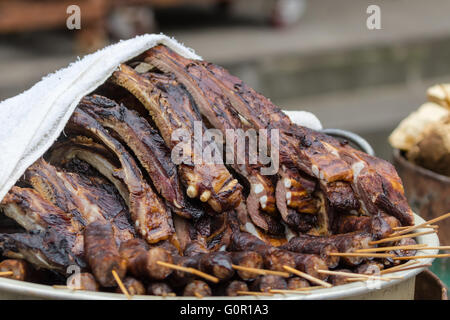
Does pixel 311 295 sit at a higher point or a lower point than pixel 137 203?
lower

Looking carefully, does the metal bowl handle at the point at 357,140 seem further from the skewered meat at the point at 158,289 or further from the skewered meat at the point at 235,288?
the skewered meat at the point at 158,289

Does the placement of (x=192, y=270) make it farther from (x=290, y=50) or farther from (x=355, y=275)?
(x=290, y=50)

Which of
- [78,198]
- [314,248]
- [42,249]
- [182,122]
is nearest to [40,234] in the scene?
[42,249]

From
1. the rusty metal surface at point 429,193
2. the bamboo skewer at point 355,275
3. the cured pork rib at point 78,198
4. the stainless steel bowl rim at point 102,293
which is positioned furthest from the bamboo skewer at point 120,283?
the rusty metal surface at point 429,193

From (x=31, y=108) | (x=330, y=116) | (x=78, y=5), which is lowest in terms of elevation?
(x=330, y=116)

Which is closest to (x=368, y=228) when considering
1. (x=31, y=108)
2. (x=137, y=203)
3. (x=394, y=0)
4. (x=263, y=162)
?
(x=263, y=162)

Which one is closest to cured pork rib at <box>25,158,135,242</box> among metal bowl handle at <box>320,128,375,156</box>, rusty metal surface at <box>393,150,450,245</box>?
metal bowl handle at <box>320,128,375,156</box>
